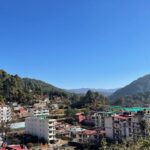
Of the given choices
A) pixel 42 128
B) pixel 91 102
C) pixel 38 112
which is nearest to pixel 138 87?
pixel 91 102

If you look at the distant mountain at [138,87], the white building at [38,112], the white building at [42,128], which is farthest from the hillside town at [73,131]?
the distant mountain at [138,87]

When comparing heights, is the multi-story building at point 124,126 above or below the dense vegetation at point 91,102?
below

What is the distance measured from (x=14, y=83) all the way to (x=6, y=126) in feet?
50.5

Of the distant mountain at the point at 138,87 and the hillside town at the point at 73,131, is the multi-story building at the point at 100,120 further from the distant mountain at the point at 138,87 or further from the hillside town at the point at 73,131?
the distant mountain at the point at 138,87

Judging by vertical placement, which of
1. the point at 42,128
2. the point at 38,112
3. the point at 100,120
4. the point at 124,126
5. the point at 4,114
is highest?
the point at 38,112

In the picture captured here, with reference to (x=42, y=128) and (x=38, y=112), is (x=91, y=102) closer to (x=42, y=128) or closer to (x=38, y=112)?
(x=38, y=112)

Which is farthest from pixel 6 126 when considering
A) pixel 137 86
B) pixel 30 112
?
pixel 137 86

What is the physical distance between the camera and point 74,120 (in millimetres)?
37438

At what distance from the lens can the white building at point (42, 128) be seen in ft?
95.7

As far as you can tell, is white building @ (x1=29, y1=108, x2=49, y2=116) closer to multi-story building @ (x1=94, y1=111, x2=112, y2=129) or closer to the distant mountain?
multi-story building @ (x1=94, y1=111, x2=112, y2=129)

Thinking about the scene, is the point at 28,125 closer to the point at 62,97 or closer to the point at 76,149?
the point at 76,149

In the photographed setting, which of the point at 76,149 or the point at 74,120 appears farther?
the point at 74,120

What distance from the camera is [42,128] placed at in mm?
29922

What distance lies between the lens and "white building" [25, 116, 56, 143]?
95.7 ft
